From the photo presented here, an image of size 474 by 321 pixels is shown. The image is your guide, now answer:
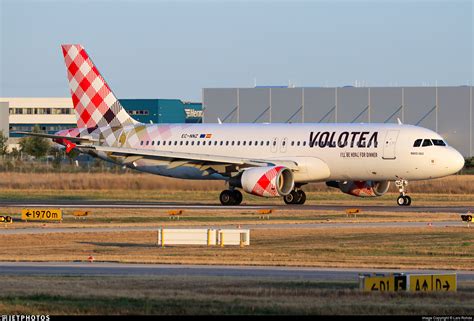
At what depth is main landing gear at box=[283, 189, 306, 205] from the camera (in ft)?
195

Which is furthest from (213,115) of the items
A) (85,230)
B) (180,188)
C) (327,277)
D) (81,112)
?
(327,277)

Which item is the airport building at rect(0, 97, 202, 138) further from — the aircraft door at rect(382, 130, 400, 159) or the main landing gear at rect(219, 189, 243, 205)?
the aircraft door at rect(382, 130, 400, 159)

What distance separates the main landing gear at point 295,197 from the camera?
59500 mm

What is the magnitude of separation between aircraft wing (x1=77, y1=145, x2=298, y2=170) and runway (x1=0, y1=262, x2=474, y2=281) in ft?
93.0

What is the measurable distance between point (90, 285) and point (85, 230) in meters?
18.0

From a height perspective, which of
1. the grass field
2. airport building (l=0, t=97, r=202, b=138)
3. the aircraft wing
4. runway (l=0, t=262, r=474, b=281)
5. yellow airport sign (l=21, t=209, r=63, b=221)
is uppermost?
airport building (l=0, t=97, r=202, b=138)

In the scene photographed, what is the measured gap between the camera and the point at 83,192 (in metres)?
71.7

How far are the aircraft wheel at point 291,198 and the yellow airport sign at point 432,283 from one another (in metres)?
35.5

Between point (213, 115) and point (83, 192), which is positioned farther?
point (213, 115)

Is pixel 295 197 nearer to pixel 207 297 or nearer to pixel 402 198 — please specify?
pixel 402 198

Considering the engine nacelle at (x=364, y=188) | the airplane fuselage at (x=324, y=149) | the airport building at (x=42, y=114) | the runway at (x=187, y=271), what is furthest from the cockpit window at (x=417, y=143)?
the airport building at (x=42, y=114)

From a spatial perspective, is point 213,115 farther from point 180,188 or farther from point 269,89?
point 180,188

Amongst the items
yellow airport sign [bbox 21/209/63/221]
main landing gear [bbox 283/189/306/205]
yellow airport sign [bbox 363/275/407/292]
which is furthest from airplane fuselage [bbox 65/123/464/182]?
yellow airport sign [bbox 363/275/407/292]

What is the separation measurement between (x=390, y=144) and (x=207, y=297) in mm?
35250
